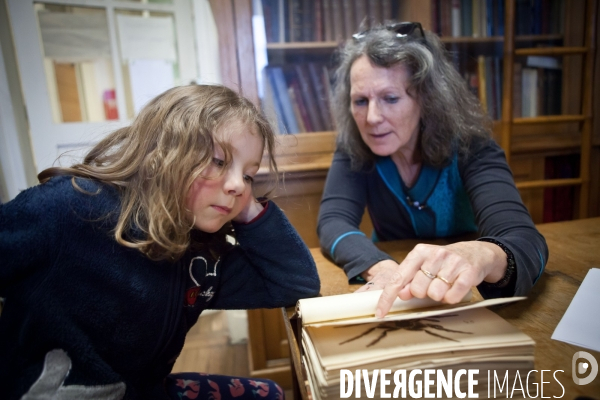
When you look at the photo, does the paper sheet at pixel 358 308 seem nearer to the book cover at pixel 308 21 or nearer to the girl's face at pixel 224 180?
the girl's face at pixel 224 180

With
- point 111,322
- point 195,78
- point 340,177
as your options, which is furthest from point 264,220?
point 195,78

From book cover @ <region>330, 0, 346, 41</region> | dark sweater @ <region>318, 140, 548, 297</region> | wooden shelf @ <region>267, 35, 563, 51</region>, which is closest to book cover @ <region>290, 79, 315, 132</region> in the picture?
wooden shelf @ <region>267, 35, 563, 51</region>

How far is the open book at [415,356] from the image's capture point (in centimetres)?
41

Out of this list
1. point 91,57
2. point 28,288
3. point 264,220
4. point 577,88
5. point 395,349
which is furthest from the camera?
point 577,88

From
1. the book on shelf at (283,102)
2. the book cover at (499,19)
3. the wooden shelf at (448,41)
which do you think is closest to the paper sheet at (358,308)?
the book on shelf at (283,102)

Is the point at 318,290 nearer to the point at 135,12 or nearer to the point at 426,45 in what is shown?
the point at 426,45

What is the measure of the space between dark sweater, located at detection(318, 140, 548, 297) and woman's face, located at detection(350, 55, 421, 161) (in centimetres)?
10

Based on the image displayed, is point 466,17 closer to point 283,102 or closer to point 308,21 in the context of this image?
point 308,21

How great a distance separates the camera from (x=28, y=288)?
56cm

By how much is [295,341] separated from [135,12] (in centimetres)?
187

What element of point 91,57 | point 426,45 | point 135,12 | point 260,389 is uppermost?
point 135,12

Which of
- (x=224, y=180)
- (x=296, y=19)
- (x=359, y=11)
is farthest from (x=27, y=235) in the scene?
(x=359, y=11)

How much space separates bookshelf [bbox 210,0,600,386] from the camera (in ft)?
5.39

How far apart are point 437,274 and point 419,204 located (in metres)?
0.62
